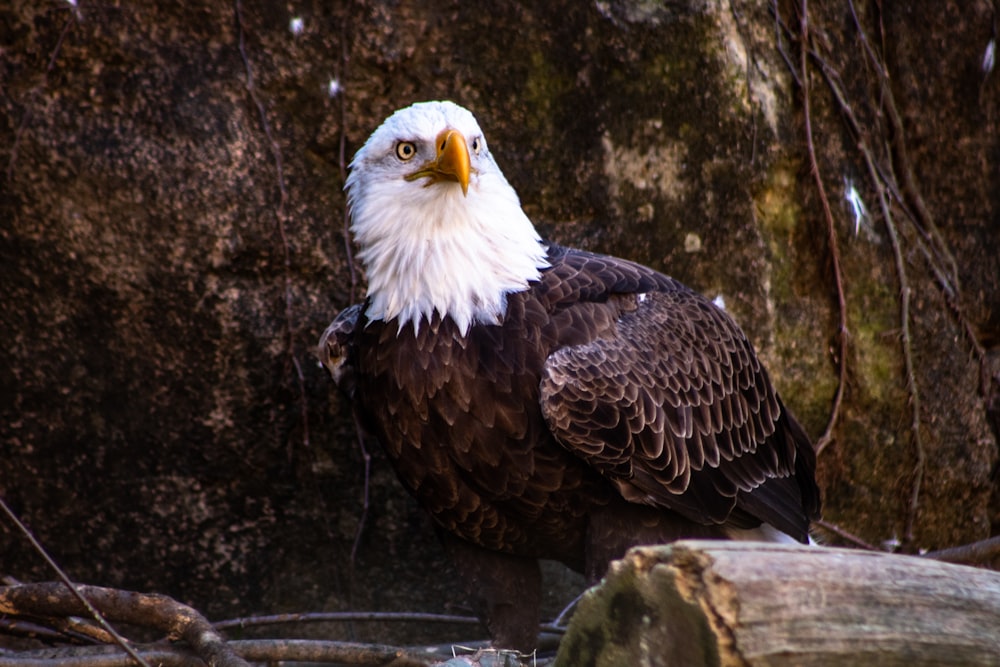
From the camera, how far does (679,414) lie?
287 cm

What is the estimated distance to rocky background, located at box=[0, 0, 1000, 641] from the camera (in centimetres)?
328

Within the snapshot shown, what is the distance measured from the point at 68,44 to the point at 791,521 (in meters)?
2.66

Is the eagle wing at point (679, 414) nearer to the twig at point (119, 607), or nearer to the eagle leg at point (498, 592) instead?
the eagle leg at point (498, 592)

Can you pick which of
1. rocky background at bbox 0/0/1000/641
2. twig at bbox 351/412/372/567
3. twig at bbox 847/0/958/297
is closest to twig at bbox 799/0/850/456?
rocky background at bbox 0/0/1000/641

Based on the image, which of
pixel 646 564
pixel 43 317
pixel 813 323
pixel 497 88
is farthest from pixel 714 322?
pixel 43 317

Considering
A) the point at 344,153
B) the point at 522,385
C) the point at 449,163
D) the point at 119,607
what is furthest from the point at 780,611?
the point at 344,153

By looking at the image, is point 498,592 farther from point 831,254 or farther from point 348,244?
point 831,254

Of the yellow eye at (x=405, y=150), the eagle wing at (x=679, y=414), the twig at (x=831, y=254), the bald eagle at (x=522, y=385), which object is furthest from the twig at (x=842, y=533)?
the yellow eye at (x=405, y=150)

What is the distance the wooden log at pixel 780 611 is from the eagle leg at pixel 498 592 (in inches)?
61.8

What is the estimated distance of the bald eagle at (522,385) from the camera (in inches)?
107

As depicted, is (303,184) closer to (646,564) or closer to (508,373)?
Answer: (508,373)

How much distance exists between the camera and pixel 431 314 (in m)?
2.88

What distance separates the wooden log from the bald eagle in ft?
3.82

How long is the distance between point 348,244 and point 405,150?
2.11 ft
